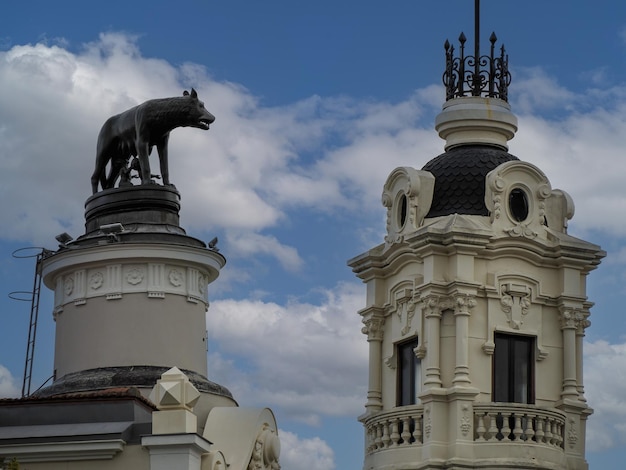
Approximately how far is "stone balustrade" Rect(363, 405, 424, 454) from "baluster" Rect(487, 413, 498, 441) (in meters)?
1.58

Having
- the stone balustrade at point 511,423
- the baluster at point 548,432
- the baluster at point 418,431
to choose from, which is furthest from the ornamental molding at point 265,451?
the baluster at point 548,432

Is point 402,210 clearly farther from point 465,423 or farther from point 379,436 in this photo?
point 465,423

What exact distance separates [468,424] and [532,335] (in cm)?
281

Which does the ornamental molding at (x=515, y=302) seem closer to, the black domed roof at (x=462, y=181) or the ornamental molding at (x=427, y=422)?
the black domed roof at (x=462, y=181)

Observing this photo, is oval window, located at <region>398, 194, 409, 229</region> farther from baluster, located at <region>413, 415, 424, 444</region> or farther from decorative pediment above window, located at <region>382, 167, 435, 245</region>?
baluster, located at <region>413, 415, 424, 444</region>

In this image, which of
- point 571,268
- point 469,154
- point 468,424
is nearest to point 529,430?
point 468,424

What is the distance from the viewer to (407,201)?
1719 inches

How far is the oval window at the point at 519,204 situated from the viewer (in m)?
43.2

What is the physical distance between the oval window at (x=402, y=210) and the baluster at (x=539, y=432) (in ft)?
18.2

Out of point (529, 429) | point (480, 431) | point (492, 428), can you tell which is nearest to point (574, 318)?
point (529, 429)

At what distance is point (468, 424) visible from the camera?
136ft

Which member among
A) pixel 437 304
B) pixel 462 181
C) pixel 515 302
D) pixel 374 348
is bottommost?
pixel 374 348

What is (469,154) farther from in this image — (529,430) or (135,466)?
(135,466)

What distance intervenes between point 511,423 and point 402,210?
5735 mm
